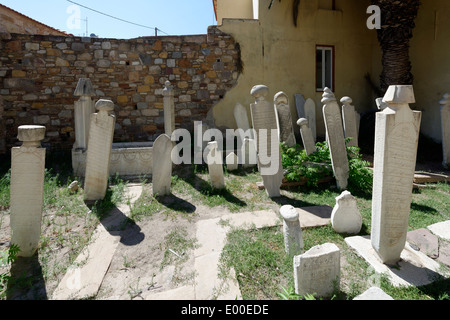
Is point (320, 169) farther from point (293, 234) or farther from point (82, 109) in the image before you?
point (82, 109)

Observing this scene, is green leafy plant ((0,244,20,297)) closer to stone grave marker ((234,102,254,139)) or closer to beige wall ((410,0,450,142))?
stone grave marker ((234,102,254,139))

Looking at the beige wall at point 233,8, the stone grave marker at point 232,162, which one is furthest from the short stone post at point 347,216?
the beige wall at point 233,8

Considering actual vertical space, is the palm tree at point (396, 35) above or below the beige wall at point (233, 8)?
below

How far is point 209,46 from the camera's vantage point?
7.66 meters

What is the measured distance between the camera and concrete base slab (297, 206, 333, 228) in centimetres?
312

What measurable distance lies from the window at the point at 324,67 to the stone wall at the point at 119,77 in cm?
283

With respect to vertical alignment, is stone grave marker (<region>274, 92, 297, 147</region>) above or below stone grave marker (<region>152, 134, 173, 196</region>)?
above

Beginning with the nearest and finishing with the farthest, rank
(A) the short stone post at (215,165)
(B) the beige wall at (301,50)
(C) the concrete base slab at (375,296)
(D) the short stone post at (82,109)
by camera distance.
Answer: (C) the concrete base slab at (375,296)
(A) the short stone post at (215,165)
(D) the short stone post at (82,109)
(B) the beige wall at (301,50)

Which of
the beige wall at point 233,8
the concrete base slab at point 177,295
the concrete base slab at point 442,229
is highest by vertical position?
the beige wall at point 233,8

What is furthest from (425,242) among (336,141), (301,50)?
(301,50)

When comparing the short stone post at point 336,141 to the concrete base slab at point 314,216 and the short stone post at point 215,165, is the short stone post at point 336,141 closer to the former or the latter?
the concrete base slab at point 314,216

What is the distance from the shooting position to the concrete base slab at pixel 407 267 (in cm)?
215

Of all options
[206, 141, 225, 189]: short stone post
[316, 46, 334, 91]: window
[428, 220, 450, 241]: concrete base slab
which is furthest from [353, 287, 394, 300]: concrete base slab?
[316, 46, 334, 91]: window

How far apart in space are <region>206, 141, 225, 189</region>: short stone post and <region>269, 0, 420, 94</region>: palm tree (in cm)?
541
